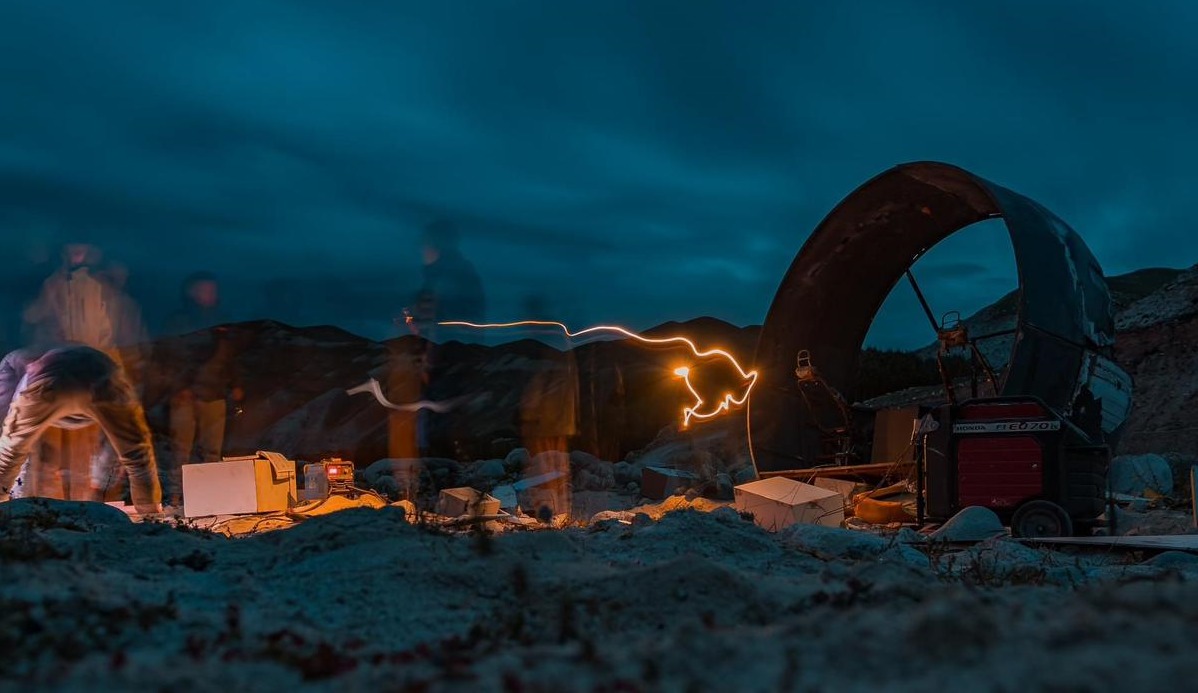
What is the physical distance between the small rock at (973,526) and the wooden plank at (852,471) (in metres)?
2.37

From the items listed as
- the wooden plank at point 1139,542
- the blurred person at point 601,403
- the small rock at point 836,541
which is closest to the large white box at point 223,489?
the small rock at point 836,541

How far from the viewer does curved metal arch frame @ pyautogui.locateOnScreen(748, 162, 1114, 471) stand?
10.4 metres

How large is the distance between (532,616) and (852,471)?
33.9 feet

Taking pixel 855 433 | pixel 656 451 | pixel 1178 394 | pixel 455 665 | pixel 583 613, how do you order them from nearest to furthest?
pixel 455 665 < pixel 583 613 < pixel 855 433 < pixel 1178 394 < pixel 656 451

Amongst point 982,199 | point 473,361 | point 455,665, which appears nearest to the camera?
point 455,665

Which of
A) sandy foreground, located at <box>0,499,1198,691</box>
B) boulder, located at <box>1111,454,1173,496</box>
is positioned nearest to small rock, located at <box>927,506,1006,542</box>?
sandy foreground, located at <box>0,499,1198,691</box>

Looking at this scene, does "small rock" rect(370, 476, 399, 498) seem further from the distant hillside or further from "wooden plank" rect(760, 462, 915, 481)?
the distant hillside

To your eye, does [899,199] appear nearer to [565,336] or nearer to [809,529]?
[565,336]

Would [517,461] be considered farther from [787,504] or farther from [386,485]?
[787,504]

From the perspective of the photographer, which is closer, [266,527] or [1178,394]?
[266,527]

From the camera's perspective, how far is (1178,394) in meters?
22.0

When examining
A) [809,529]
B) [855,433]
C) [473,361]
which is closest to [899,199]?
[855,433]

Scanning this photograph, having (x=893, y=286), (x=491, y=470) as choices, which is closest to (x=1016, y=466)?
(x=893, y=286)

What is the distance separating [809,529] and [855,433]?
7714mm
